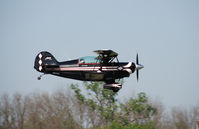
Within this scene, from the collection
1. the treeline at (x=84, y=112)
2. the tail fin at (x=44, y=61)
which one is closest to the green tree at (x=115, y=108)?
the treeline at (x=84, y=112)

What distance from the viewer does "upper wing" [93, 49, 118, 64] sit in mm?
21148

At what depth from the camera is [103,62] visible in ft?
72.0

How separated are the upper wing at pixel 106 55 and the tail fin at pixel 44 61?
315 centimetres

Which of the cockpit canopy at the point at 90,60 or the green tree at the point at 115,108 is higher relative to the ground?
the cockpit canopy at the point at 90,60

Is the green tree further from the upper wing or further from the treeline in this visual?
the upper wing

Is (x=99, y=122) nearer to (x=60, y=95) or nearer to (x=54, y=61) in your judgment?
(x=60, y=95)

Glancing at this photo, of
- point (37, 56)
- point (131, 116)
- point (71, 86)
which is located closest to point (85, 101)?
point (71, 86)

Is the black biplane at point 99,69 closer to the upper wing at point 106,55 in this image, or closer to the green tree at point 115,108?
the upper wing at point 106,55

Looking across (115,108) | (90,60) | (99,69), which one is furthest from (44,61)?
(115,108)

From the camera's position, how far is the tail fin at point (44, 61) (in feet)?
74.5

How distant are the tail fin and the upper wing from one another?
315 centimetres

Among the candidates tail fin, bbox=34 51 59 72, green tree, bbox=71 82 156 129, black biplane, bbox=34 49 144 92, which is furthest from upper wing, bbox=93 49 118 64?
green tree, bbox=71 82 156 129

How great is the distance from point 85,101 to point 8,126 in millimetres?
12941

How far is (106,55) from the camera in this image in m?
21.7
